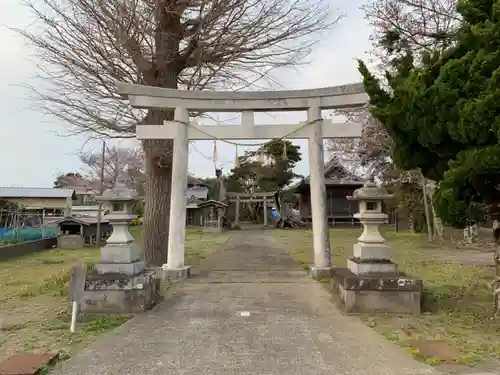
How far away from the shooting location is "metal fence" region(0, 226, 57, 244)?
1873cm

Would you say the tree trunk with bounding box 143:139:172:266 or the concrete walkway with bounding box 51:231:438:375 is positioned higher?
the tree trunk with bounding box 143:139:172:266

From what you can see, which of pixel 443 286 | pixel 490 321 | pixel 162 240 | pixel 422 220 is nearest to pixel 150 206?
pixel 162 240

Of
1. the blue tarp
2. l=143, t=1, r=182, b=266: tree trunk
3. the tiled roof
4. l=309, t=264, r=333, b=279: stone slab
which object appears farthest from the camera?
the tiled roof

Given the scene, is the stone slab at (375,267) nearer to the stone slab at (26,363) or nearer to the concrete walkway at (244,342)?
the concrete walkway at (244,342)

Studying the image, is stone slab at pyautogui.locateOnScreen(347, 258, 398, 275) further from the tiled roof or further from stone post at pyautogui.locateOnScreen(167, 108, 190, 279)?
the tiled roof

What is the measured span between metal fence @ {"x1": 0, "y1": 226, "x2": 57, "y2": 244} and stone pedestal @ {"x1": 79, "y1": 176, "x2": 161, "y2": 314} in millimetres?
13391

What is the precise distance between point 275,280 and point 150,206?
3.79 metres

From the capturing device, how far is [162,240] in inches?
433

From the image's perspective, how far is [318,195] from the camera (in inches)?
376

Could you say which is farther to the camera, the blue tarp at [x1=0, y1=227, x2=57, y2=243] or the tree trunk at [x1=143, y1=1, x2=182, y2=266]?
the blue tarp at [x1=0, y1=227, x2=57, y2=243]

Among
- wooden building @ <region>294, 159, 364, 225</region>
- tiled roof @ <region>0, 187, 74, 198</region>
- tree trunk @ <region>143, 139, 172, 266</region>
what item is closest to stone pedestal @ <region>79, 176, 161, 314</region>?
tree trunk @ <region>143, 139, 172, 266</region>

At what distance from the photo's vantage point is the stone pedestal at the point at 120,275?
634cm

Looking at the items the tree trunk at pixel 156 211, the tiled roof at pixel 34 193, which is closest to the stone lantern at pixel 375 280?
the tree trunk at pixel 156 211

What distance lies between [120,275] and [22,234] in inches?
617
